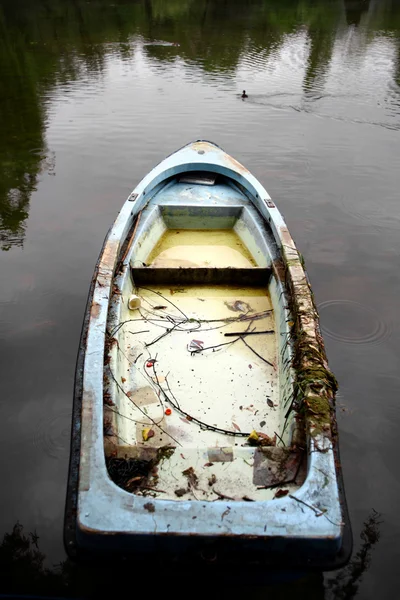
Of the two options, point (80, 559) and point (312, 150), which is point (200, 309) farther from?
point (312, 150)

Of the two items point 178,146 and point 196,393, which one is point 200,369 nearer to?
point 196,393

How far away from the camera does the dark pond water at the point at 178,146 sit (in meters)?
3.56

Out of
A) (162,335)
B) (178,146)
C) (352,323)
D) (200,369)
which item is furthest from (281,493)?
(178,146)

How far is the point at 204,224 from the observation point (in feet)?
19.4

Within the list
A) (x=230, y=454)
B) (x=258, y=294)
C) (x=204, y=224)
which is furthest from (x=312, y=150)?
(x=230, y=454)

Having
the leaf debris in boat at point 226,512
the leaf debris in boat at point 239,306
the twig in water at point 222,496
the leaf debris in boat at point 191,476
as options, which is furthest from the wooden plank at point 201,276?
the leaf debris in boat at point 226,512

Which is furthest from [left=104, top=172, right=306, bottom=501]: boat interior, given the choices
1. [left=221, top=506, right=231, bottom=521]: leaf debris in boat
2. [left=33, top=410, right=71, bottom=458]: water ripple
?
[left=33, top=410, right=71, bottom=458]: water ripple

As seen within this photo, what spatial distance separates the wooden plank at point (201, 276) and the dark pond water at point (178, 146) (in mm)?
1063

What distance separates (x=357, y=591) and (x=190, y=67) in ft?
57.6

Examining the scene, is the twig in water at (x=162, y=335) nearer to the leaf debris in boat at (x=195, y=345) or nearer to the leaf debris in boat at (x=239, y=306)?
the leaf debris in boat at (x=195, y=345)

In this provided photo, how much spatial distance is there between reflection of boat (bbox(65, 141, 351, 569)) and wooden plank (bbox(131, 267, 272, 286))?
13mm

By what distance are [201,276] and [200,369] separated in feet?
3.92

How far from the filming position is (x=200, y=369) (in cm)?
371

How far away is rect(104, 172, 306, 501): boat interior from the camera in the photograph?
274 cm
